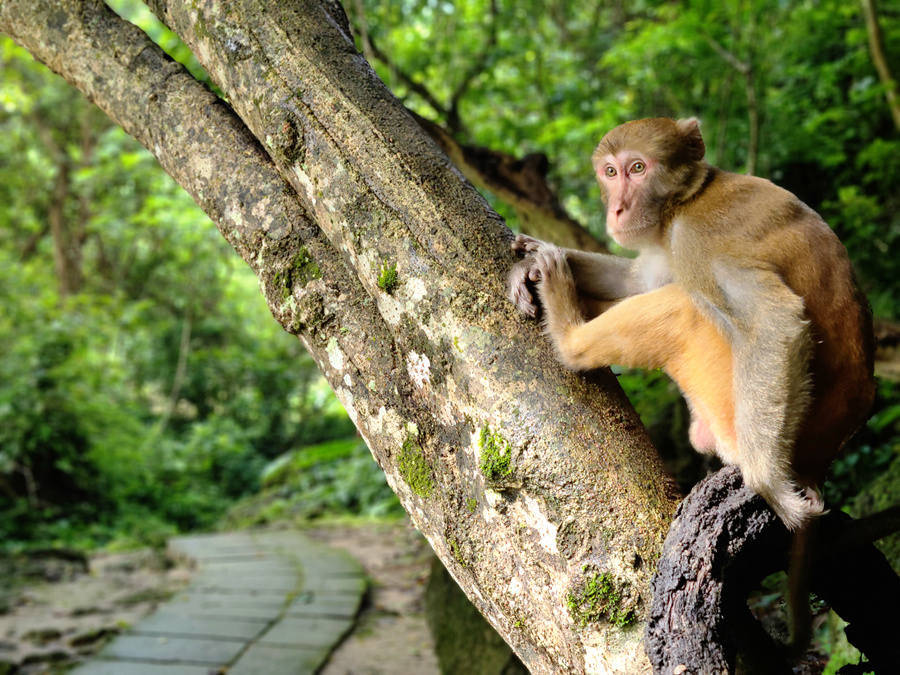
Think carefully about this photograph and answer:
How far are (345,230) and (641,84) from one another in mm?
6926

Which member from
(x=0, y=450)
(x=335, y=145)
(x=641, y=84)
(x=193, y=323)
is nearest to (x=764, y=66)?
(x=641, y=84)

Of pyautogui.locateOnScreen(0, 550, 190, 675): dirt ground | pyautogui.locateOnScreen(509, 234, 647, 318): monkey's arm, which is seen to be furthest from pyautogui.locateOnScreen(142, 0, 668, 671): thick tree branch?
pyautogui.locateOnScreen(0, 550, 190, 675): dirt ground

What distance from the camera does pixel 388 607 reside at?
6.08 metres

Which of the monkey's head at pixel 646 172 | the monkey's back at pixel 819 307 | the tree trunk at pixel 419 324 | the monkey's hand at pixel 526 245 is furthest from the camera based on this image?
the monkey's head at pixel 646 172

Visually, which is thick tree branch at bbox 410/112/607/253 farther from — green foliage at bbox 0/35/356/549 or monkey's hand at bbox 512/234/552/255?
green foliage at bbox 0/35/356/549

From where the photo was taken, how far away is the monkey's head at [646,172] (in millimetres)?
2201

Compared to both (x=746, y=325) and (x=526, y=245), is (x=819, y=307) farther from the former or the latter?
(x=526, y=245)

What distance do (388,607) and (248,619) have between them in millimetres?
1166

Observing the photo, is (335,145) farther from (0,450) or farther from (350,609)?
(0,450)

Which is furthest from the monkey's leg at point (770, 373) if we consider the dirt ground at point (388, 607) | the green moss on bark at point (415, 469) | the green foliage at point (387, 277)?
the dirt ground at point (388, 607)

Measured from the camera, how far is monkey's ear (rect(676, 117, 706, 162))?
7.39 feet

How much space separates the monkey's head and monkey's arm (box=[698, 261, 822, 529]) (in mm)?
436

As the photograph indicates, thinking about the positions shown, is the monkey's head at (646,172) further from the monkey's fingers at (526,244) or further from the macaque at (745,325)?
the monkey's fingers at (526,244)

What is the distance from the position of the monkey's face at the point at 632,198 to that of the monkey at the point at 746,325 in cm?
3
